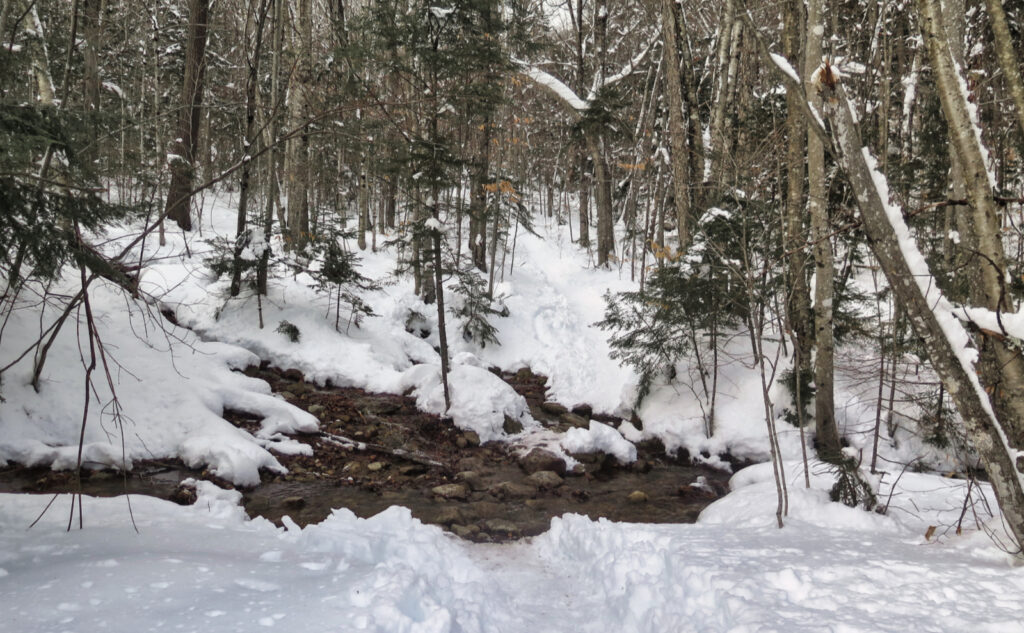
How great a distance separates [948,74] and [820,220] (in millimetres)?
3871

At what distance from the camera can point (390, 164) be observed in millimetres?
8992

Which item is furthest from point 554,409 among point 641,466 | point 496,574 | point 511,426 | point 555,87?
point 555,87

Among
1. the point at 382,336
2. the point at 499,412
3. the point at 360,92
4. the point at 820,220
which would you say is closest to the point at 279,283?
the point at 382,336

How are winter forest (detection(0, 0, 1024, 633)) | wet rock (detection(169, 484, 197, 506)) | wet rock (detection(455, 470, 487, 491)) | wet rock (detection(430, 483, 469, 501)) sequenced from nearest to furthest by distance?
winter forest (detection(0, 0, 1024, 633)) → wet rock (detection(169, 484, 197, 506)) → wet rock (detection(430, 483, 469, 501)) → wet rock (detection(455, 470, 487, 491))

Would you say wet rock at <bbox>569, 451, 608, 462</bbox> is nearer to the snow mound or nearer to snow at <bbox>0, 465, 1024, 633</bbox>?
snow at <bbox>0, 465, 1024, 633</bbox>

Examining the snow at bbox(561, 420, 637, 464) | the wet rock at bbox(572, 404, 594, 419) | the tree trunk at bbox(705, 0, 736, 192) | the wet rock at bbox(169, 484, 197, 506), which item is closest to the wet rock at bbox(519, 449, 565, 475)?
the snow at bbox(561, 420, 637, 464)

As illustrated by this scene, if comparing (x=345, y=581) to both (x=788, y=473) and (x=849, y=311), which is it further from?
(x=849, y=311)

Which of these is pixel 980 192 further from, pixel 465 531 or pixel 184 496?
pixel 184 496

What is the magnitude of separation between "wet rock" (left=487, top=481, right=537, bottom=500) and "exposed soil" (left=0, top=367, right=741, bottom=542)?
14 millimetres

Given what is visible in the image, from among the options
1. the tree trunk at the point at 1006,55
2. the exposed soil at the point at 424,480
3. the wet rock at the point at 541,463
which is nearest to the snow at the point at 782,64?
the tree trunk at the point at 1006,55

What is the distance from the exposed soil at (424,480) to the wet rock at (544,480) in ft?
0.07

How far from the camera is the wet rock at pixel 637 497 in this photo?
7137mm

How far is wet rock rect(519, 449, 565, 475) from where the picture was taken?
7.93 m

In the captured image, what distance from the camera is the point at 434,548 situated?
15.6ft
